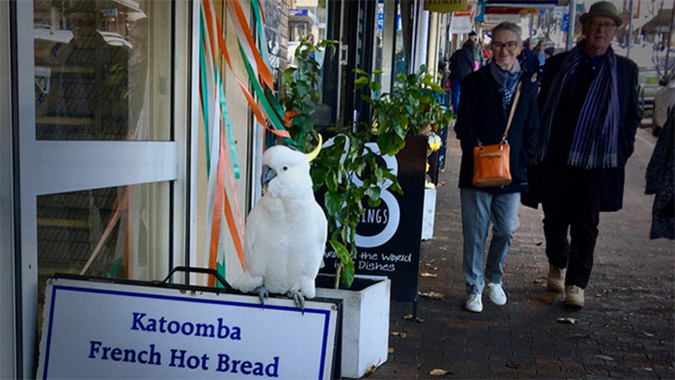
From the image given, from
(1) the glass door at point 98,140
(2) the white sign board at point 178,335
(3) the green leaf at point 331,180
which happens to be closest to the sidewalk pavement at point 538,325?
(3) the green leaf at point 331,180

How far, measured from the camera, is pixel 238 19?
10.7ft

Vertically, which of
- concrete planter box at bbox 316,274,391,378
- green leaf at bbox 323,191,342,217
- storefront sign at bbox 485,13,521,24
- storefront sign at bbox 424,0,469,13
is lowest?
concrete planter box at bbox 316,274,391,378

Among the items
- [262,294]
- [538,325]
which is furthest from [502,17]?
[262,294]

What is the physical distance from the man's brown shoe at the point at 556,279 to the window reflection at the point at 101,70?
146 inches

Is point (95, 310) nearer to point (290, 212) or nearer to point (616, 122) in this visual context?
point (290, 212)

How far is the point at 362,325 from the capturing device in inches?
142

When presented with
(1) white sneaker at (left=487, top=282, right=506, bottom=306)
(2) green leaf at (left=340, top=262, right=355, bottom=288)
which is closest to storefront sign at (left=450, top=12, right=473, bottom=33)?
(1) white sneaker at (left=487, top=282, right=506, bottom=306)

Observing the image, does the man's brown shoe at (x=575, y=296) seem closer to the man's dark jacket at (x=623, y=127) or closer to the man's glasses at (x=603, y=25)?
the man's dark jacket at (x=623, y=127)

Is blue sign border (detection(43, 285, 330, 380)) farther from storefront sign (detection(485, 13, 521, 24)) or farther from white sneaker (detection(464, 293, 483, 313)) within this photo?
storefront sign (detection(485, 13, 521, 24))

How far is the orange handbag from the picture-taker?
4711 mm

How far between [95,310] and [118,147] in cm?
83

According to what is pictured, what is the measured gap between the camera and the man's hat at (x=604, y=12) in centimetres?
488

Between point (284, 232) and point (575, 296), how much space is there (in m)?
3.65

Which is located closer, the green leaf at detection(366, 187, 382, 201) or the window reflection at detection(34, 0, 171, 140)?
the window reflection at detection(34, 0, 171, 140)
